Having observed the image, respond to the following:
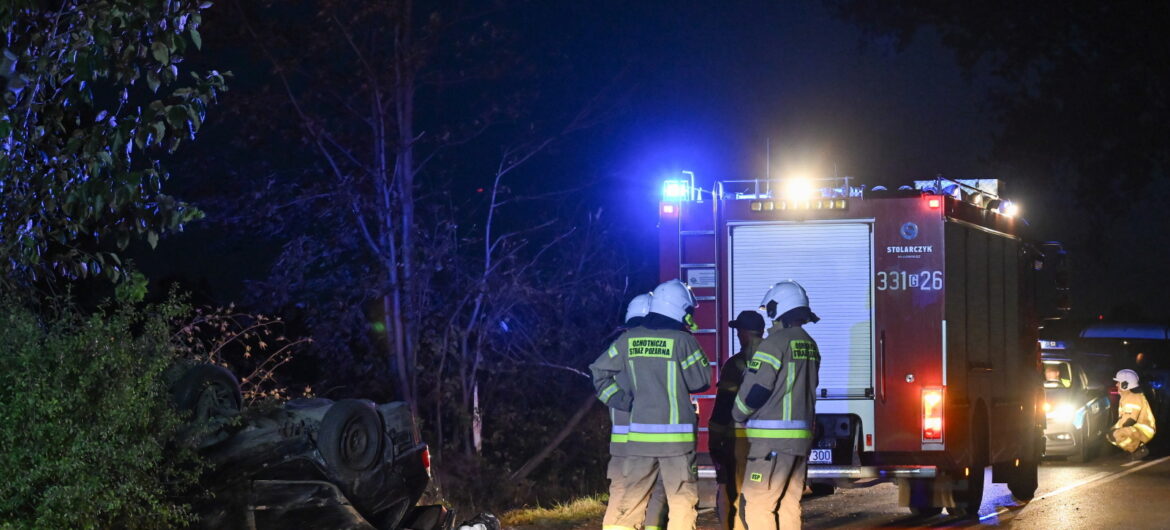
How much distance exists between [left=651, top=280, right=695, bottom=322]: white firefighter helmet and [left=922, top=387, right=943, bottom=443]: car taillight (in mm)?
2947

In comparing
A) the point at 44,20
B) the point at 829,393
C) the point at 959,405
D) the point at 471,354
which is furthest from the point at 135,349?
the point at 471,354

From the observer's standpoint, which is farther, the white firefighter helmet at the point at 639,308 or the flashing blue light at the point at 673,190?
the flashing blue light at the point at 673,190

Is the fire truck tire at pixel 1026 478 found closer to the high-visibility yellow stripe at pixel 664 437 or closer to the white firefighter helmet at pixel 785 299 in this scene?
the white firefighter helmet at pixel 785 299

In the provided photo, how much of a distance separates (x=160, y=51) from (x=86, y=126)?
1293 mm

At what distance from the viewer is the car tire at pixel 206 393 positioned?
6.89 meters

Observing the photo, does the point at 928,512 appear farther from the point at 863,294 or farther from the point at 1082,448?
the point at 1082,448

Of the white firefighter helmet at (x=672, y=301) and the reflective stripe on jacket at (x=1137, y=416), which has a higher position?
the white firefighter helmet at (x=672, y=301)

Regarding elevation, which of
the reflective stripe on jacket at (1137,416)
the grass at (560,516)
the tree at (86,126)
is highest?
the tree at (86,126)

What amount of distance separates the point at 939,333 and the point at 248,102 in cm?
682

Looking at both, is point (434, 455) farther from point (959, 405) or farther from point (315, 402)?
point (315, 402)

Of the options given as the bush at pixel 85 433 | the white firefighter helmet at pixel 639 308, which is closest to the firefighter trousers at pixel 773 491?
the white firefighter helmet at pixel 639 308

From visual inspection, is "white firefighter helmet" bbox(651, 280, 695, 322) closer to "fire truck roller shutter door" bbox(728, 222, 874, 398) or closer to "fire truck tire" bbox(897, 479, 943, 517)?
"fire truck roller shutter door" bbox(728, 222, 874, 398)

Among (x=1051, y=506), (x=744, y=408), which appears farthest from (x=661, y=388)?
(x=1051, y=506)

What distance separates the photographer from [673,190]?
1052 centimetres
